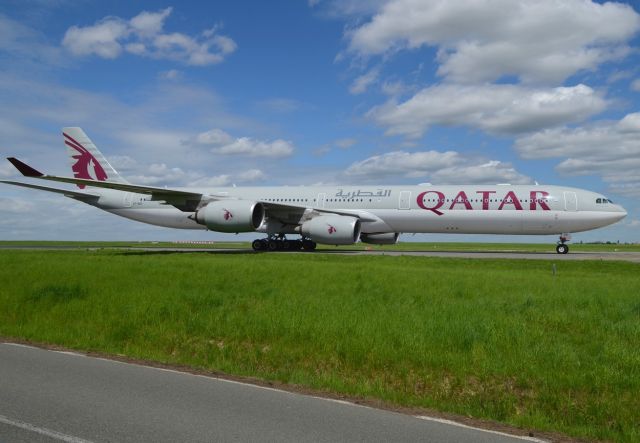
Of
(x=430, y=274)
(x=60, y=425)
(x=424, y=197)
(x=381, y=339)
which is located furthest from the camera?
(x=424, y=197)

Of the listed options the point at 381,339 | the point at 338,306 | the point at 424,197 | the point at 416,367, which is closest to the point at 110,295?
the point at 338,306

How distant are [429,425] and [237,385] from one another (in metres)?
2.74

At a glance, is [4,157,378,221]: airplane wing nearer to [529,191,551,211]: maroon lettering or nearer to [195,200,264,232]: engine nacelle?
[195,200,264,232]: engine nacelle

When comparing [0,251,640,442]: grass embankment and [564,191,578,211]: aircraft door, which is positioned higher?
[564,191,578,211]: aircraft door

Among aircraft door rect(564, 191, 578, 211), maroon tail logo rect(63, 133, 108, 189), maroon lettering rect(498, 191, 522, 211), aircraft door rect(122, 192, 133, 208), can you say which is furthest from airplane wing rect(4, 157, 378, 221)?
aircraft door rect(564, 191, 578, 211)

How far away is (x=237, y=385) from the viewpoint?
7492mm

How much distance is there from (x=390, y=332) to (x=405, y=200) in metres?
25.8

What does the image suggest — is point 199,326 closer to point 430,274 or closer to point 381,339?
point 381,339

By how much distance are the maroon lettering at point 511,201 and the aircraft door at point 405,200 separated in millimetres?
5464

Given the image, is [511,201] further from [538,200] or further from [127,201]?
[127,201]

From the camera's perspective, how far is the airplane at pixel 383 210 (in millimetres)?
32281

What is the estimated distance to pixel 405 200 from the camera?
116 feet

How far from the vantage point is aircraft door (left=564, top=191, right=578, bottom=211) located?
32312mm

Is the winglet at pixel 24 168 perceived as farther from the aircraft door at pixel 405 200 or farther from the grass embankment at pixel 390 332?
the aircraft door at pixel 405 200
